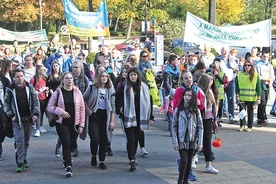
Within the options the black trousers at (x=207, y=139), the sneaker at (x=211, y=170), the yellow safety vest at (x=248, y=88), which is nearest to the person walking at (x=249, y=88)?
the yellow safety vest at (x=248, y=88)

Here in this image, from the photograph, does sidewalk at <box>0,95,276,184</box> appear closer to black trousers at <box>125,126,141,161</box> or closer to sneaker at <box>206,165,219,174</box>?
sneaker at <box>206,165,219,174</box>

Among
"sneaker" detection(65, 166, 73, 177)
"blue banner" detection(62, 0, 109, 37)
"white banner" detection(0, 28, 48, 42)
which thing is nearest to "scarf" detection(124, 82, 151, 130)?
"sneaker" detection(65, 166, 73, 177)

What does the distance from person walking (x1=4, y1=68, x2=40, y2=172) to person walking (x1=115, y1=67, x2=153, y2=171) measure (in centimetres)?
139

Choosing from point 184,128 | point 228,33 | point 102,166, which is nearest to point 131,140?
point 102,166

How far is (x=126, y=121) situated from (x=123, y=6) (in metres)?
44.4

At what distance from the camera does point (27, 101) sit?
7809 millimetres

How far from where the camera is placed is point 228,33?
43.9 feet

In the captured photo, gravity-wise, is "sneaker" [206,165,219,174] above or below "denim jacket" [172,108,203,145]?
below

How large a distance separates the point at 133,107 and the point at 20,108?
1791 mm

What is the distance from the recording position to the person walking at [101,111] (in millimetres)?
7911

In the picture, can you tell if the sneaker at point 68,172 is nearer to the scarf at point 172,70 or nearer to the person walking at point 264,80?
the scarf at point 172,70

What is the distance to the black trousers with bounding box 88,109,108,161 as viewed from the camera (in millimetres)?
7898

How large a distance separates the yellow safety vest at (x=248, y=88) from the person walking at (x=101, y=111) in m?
4.13

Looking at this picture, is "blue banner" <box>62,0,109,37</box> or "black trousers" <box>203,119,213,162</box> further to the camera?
"blue banner" <box>62,0,109,37</box>
